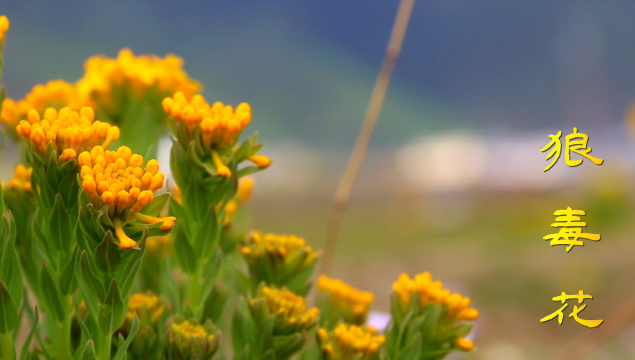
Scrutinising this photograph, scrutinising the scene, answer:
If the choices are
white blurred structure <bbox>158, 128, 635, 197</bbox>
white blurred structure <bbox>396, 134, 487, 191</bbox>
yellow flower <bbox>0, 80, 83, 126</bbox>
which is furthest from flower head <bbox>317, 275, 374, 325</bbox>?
white blurred structure <bbox>396, 134, 487, 191</bbox>

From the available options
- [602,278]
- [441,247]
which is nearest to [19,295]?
[602,278]

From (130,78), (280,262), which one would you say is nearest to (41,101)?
(130,78)

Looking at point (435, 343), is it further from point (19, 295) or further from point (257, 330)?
point (19, 295)

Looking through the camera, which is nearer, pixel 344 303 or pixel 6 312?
pixel 6 312

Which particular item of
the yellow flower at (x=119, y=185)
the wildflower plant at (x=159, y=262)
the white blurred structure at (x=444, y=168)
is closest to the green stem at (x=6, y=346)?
the wildflower plant at (x=159, y=262)

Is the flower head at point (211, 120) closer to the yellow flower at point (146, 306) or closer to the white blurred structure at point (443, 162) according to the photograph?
the yellow flower at point (146, 306)

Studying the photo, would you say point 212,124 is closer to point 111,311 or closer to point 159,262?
point 111,311

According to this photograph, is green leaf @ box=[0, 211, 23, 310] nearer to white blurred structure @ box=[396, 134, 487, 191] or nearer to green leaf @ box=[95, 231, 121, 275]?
green leaf @ box=[95, 231, 121, 275]
